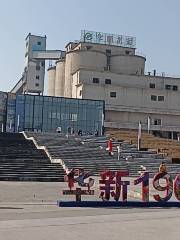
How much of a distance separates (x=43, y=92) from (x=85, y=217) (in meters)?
88.8

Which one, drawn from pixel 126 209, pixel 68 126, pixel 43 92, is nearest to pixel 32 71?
pixel 43 92

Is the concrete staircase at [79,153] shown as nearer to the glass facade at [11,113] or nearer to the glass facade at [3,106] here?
the glass facade at [11,113]

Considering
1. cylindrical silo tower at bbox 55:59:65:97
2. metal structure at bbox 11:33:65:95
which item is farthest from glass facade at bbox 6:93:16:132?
metal structure at bbox 11:33:65:95

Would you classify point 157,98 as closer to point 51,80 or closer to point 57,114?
point 57,114

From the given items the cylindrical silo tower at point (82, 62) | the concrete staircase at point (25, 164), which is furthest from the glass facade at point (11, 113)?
the concrete staircase at point (25, 164)

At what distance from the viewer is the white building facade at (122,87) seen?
75.9 m

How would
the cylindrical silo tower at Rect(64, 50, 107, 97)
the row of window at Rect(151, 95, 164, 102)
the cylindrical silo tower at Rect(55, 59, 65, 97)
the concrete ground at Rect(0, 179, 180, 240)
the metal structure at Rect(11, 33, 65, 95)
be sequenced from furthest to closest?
the metal structure at Rect(11, 33, 65, 95), the cylindrical silo tower at Rect(55, 59, 65, 97), the cylindrical silo tower at Rect(64, 50, 107, 97), the row of window at Rect(151, 95, 164, 102), the concrete ground at Rect(0, 179, 180, 240)

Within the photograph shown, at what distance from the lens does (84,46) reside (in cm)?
8481

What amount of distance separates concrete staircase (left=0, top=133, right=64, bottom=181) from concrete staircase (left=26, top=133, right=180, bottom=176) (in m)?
1.04

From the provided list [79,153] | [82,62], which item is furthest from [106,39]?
[79,153]

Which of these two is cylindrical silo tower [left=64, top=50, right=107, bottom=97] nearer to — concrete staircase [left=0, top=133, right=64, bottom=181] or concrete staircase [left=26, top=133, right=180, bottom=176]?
concrete staircase [left=26, top=133, right=180, bottom=176]

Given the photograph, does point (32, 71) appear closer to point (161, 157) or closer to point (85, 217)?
point (161, 157)

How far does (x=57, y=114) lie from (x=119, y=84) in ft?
44.6

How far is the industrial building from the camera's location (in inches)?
2990
